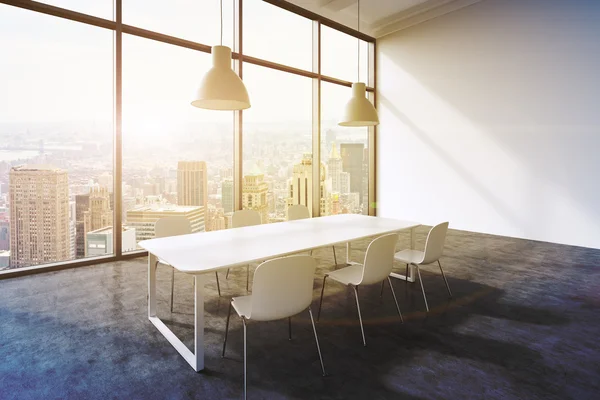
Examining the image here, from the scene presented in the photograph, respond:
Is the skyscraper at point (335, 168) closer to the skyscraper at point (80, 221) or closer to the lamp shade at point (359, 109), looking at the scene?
the lamp shade at point (359, 109)

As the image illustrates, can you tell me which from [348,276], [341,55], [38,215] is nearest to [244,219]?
[348,276]

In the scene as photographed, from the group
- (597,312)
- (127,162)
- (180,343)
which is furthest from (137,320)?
(597,312)

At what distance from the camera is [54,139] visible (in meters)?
4.80

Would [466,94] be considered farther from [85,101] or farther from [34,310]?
[34,310]

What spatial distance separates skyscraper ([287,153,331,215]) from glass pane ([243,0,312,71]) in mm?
2103

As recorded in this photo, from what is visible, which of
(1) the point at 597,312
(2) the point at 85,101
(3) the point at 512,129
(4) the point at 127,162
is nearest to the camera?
(1) the point at 597,312

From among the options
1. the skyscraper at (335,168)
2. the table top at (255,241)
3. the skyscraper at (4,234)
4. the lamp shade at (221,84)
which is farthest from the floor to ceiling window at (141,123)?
the lamp shade at (221,84)

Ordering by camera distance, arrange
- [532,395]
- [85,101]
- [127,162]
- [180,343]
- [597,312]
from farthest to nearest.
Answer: [127,162] < [85,101] < [597,312] < [180,343] < [532,395]

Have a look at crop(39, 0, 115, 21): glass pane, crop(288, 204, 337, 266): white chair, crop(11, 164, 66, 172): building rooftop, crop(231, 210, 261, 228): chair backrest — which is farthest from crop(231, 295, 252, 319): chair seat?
crop(39, 0, 115, 21): glass pane

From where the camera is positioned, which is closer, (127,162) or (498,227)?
(127,162)

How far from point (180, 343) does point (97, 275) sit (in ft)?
8.29

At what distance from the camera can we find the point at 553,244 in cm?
671

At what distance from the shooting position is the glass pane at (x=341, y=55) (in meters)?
8.05

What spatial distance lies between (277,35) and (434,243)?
5470 millimetres
